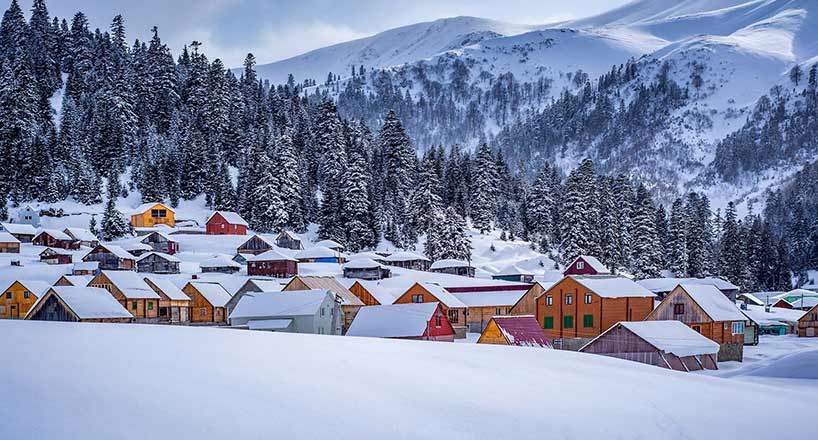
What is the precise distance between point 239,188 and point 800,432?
103490 millimetres

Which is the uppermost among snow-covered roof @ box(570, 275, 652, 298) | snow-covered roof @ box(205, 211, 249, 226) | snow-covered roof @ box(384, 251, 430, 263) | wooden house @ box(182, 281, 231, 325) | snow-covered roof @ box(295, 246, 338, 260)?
snow-covered roof @ box(205, 211, 249, 226)

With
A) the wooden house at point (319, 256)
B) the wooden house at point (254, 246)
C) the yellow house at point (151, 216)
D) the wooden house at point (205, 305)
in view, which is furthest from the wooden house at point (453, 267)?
the yellow house at point (151, 216)

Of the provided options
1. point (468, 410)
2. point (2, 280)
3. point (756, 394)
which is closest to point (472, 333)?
point (2, 280)

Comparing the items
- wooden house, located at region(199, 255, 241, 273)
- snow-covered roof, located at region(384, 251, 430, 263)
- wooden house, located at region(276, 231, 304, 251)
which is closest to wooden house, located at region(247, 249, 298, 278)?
wooden house, located at region(199, 255, 241, 273)

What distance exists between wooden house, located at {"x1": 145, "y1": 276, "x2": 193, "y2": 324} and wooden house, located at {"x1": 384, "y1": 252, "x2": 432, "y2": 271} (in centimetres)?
2763

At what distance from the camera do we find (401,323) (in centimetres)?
4275

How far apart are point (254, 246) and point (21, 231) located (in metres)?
27.1

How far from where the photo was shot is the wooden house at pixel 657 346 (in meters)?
36.7

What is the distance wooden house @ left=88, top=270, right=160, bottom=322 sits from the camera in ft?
187

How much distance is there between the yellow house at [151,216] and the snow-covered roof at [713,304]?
233 feet

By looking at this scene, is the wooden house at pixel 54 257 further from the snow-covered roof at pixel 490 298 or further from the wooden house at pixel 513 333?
the wooden house at pixel 513 333

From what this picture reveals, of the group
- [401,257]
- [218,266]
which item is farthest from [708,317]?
[218,266]

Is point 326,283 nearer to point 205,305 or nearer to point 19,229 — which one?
point 205,305

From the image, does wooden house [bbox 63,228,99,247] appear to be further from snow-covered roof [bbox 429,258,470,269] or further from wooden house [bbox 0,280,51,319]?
snow-covered roof [bbox 429,258,470,269]
